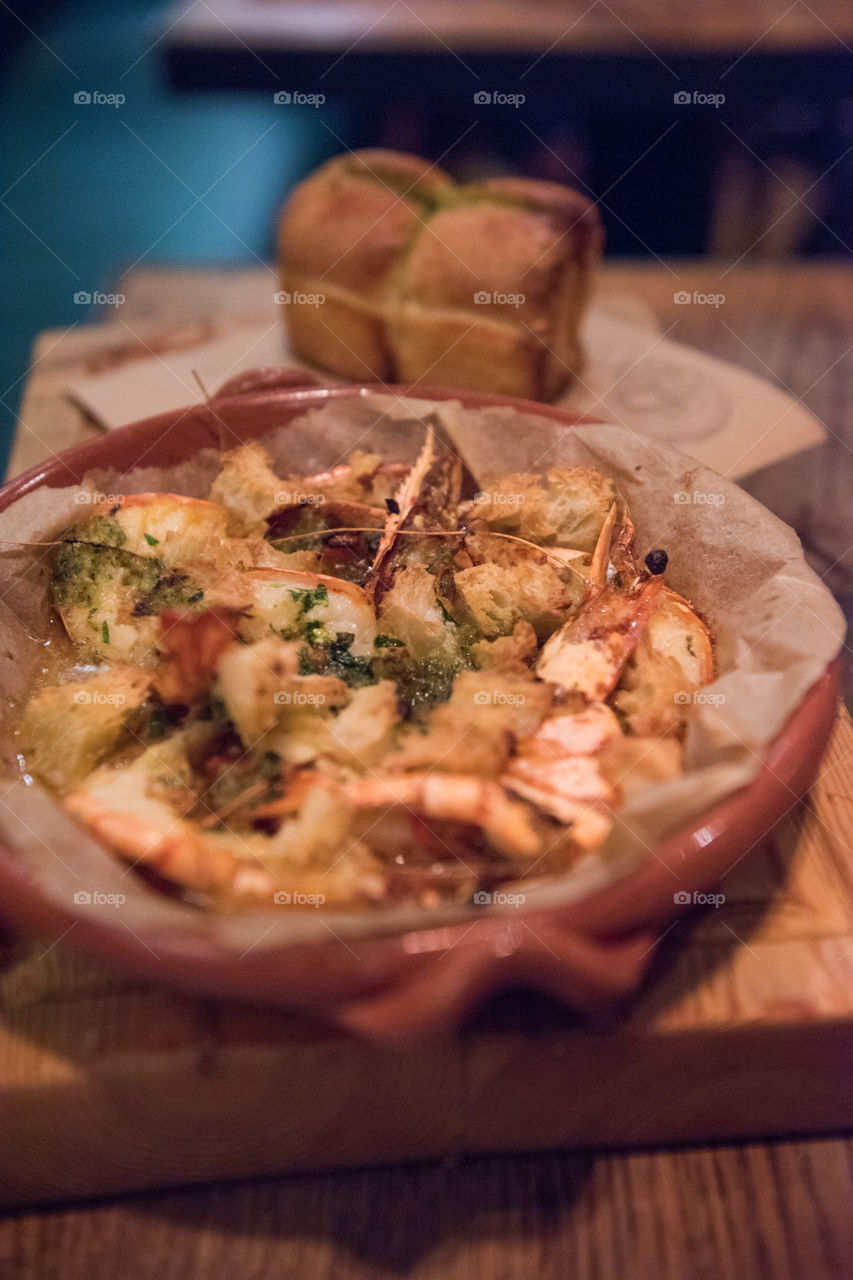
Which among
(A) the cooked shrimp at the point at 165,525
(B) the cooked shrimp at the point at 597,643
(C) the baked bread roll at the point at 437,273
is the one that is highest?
(C) the baked bread roll at the point at 437,273

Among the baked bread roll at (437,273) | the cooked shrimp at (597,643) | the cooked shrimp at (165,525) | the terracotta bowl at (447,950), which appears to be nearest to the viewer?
the terracotta bowl at (447,950)

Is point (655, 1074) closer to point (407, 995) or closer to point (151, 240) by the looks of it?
point (407, 995)

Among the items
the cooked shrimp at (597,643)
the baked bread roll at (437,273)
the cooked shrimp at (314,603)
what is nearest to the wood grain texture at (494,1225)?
the cooked shrimp at (597,643)

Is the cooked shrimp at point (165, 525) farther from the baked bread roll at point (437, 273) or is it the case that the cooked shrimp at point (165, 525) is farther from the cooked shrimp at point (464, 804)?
the baked bread roll at point (437, 273)

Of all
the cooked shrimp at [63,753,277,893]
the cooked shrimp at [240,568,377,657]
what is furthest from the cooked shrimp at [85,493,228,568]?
the cooked shrimp at [63,753,277,893]

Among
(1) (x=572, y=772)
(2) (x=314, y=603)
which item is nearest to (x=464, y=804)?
(1) (x=572, y=772)

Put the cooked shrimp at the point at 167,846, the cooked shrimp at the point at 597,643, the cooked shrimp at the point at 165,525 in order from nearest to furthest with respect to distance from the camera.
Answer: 1. the cooked shrimp at the point at 167,846
2. the cooked shrimp at the point at 597,643
3. the cooked shrimp at the point at 165,525
